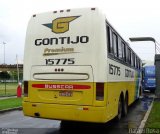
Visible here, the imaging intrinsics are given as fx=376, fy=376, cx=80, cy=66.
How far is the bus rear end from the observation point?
10.3m

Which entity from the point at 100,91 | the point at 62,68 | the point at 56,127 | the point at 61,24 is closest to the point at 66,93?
the point at 62,68

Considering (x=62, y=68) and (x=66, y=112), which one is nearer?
(x=66, y=112)

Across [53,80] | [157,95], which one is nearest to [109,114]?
[53,80]

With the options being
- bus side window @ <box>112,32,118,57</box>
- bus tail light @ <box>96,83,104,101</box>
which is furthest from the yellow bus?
bus side window @ <box>112,32,118,57</box>

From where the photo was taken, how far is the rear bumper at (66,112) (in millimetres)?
10156

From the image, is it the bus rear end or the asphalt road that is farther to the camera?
the asphalt road

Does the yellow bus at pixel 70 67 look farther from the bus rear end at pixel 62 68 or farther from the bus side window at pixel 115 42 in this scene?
the bus side window at pixel 115 42

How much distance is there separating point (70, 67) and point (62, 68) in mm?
254

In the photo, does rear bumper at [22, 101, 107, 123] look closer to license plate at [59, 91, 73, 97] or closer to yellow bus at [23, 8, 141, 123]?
yellow bus at [23, 8, 141, 123]

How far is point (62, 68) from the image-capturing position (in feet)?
35.2

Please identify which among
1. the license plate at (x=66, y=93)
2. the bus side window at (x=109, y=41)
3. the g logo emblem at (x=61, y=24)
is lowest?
the license plate at (x=66, y=93)

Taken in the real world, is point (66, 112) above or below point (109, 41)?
below

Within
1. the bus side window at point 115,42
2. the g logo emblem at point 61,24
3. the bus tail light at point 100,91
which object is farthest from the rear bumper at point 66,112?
the bus side window at point 115,42

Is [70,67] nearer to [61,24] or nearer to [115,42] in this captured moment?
[61,24]
